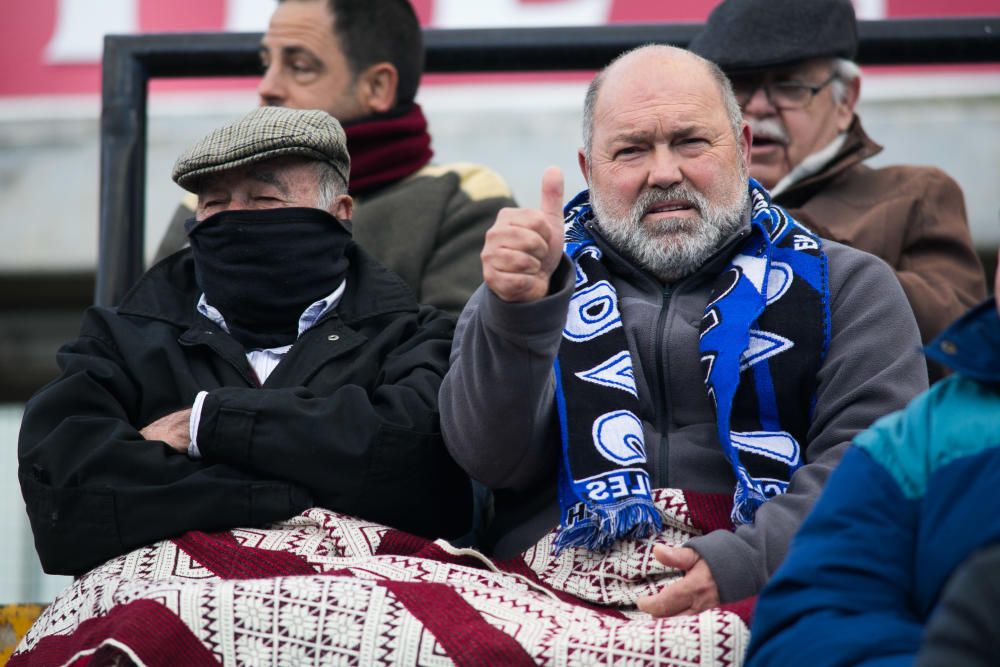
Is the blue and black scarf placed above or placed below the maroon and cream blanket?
above

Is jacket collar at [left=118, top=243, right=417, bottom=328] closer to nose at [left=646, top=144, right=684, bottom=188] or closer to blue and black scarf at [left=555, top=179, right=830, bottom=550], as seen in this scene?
blue and black scarf at [left=555, top=179, right=830, bottom=550]

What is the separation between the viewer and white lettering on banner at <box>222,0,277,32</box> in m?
7.18

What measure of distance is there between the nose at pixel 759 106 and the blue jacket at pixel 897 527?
2156 millimetres

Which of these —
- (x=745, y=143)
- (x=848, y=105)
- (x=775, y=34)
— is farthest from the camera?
(x=848, y=105)

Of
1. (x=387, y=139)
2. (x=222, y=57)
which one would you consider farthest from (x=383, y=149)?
(x=222, y=57)

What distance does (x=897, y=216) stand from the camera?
13.7ft

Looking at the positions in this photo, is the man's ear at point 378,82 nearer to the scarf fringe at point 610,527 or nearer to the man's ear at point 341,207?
the man's ear at point 341,207

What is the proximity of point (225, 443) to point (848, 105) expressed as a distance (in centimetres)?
216

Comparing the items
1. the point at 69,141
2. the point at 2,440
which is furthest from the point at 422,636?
the point at 69,141

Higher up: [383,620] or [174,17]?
[383,620]

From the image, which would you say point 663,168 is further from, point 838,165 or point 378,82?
point 378,82

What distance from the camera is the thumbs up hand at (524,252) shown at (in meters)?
2.75

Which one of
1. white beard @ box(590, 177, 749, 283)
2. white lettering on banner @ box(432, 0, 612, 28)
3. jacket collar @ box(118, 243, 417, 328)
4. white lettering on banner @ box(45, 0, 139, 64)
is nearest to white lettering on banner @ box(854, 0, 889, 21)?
white lettering on banner @ box(432, 0, 612, 28)

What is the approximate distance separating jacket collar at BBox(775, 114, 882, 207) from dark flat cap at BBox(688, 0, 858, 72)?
0.75ft
